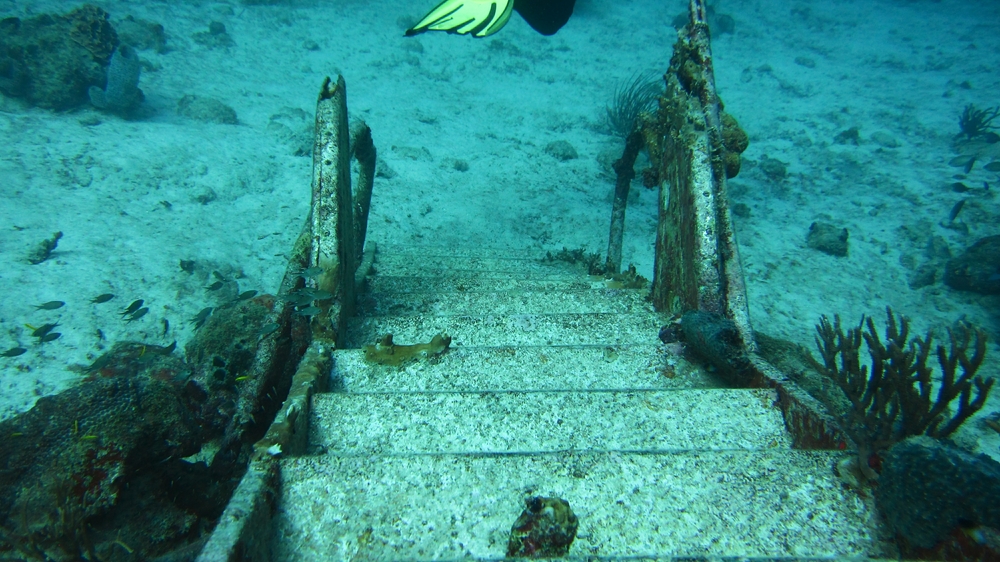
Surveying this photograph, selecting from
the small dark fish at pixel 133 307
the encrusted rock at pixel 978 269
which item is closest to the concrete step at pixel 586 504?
the small dark fish at pixel 133 307

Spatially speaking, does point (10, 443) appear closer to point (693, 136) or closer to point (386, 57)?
→ point (693, 136)

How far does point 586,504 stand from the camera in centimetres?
158

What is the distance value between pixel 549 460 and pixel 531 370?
2.70 feet

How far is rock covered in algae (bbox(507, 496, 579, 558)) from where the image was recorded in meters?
1.40

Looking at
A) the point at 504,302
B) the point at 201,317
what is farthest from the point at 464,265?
the point at 201,317

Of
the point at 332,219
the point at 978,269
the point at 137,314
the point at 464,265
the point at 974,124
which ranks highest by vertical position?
the point at 974,124

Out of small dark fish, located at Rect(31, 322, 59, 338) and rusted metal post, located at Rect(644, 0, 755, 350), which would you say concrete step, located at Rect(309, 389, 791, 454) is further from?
small dark fish, located at Rect(31, 322, 59, 338)

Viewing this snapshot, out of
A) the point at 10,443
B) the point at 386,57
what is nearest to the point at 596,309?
the point at 10,443

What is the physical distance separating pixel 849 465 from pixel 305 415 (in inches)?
84.0

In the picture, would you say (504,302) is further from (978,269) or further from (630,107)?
(630,107)

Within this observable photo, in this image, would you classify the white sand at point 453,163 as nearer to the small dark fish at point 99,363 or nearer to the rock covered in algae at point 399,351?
the small dark fish at point 99,363

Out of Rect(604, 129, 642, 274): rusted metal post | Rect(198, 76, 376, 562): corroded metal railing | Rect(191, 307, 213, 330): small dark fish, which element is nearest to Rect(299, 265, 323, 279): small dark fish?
Rect(198, 76, 376, 562): corroded metal railing

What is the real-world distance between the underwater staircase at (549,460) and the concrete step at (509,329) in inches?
0.5

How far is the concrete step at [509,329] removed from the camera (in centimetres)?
293
